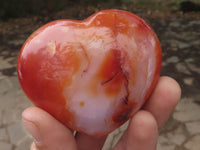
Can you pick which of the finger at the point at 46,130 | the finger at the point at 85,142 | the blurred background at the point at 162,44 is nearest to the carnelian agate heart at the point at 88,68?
the finger at the point at 46,130

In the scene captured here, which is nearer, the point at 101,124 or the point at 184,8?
the point at 101,124

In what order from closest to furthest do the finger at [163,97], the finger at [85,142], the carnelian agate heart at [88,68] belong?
the carnelian agate heart at [88,68] → the finger at [163,97] → the finger at [85,142]

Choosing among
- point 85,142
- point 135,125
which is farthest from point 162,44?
point 135,125

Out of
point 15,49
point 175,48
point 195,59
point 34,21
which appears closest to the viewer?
point 195,59

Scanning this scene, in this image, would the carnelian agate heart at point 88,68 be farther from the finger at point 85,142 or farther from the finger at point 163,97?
the finger at point 85,142

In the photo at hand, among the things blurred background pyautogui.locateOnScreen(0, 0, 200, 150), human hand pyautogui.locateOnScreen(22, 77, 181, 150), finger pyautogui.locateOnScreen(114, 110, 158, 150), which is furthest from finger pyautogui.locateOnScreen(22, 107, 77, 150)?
blurred background pyautogui.locateOnScreen(0, 0, 200, 150)

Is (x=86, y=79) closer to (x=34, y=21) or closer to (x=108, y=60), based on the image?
(x=108, y=60)

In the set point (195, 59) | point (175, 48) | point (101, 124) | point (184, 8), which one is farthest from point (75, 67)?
point (184, 8)

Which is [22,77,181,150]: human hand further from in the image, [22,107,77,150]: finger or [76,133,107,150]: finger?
[76,133,107,150]: finger
